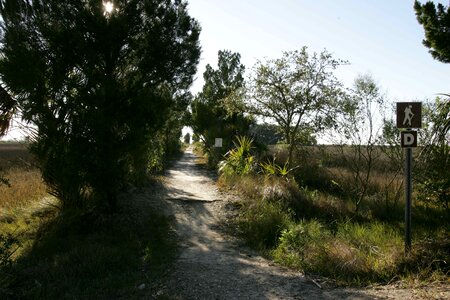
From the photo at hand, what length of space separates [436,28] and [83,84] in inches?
298

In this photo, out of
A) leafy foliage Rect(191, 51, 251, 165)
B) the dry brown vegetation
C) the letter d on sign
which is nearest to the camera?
the letter d on sign

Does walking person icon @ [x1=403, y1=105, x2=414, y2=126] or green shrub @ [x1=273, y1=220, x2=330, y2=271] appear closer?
walking person icon @ [x1=403, y1=105, x2=414, y2=126]

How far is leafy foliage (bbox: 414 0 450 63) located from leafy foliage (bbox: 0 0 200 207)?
5.92 m

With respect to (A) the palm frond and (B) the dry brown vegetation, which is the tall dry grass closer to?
(B) the dry brown vegetation

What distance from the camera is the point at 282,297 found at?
5.38 m

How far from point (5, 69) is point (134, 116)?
277 cm

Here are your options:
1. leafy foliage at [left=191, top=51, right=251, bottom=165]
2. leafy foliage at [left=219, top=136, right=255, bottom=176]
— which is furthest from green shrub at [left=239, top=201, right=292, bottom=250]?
leafy foliage at [left=191, top=51, right=251, bottom=165]

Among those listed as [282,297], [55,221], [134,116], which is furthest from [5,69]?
[282,297]

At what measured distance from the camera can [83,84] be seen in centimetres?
893

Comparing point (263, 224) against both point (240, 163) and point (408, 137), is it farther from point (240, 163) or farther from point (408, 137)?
point (240, 163)

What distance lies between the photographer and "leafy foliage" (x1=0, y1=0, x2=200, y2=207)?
8508mm

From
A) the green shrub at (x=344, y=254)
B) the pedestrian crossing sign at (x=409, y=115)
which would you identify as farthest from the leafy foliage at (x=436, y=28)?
the green shrub at (x=344, y=254)

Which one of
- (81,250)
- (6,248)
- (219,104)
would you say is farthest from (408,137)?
(219,104)

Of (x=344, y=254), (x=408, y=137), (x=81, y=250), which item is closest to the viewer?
(x=408, y=137)
